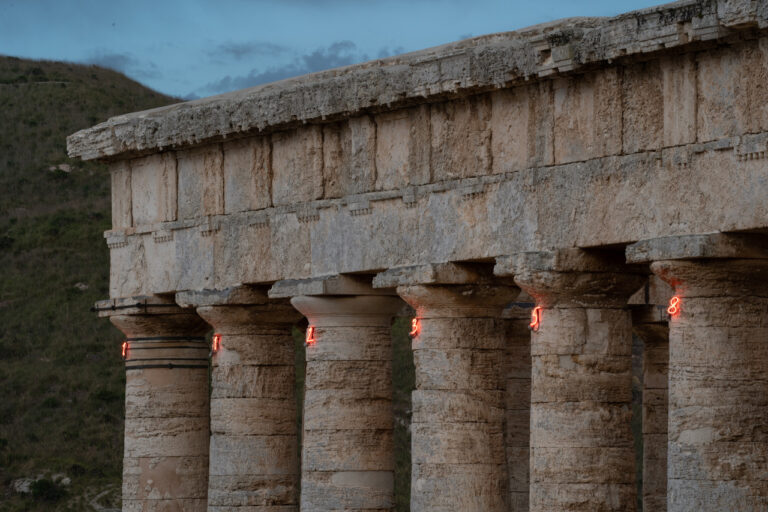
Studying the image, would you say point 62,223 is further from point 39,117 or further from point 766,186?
point 766,186

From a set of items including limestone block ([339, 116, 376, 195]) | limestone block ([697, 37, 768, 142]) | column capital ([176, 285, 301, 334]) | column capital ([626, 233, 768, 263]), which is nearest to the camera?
limestone block ([697, 37, 768, 142])

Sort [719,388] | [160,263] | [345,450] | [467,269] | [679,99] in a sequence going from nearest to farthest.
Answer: [719,388]
[679,99]
[467,269]
[345,450]
[160,263]

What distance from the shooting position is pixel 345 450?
23375 millimetres

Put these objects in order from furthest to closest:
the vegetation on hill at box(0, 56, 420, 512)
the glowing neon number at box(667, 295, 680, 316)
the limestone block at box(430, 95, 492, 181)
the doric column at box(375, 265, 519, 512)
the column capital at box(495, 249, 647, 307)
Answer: the vegetation on hill at box(0, 56, 420, 512), the doric column at box(375, 265, 519, 512), the limestone block at box(430, 95, 492, 181), the column capital at box(495, 249, 647, 307), the glowing neon number at box(667, 295, 680, 316)

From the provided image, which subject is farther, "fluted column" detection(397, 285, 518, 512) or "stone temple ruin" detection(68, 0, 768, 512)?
"fluted column" detection(397, 285, 518, 512)

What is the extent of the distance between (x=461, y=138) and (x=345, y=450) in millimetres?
4647

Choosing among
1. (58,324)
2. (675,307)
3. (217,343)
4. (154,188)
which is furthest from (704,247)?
(58,324)

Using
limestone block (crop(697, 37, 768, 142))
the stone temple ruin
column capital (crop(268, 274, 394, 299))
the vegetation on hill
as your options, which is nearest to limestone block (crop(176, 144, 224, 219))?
the stone temple ruin

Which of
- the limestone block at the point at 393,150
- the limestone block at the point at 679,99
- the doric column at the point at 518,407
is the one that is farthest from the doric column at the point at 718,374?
the doric column at the point at 518,407

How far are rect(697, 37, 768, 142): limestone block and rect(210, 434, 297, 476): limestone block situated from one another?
961 centimetres

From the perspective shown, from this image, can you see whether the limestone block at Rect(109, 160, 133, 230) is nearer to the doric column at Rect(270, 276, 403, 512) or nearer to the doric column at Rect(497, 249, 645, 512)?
the doric column at Rect(270, 276, 403, 512)

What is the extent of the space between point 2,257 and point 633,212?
164 feet

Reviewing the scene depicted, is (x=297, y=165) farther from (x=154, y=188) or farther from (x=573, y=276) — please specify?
(x=573, y=276)

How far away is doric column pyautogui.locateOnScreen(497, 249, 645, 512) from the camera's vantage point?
65.0ft
